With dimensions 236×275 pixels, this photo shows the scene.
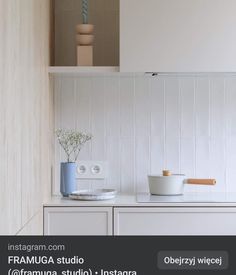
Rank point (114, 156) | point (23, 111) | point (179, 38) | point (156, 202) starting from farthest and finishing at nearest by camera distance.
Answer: point (114, 156) < point (179, 38) < point (156, 202) < point (23, 111)

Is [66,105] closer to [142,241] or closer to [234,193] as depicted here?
[234,193]

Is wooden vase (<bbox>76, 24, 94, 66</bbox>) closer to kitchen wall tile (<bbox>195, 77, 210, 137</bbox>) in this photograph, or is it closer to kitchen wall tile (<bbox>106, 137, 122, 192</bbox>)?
kitchen wall tile (<bbox>106, 137, 122, 192</bbox>)

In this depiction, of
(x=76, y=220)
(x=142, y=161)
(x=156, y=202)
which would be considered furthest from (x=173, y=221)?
(x=142, y=161)

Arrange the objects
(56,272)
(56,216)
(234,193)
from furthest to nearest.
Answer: (234,193)
(56,216)
(56,272)

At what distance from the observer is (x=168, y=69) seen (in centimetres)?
303

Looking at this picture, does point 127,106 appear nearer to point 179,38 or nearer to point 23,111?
point 179,38

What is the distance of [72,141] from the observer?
10.6 feet

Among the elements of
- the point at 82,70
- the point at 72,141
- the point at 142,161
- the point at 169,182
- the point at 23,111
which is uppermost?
the point at 82,70

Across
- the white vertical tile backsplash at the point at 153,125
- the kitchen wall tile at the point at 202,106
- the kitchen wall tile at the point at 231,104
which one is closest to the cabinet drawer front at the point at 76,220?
the white vertical tile backsplash at the point at 153,125

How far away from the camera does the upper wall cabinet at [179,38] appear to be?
9.93 ft

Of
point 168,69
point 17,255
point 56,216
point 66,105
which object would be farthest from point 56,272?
point 66,105

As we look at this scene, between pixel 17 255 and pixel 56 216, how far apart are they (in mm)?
1537
